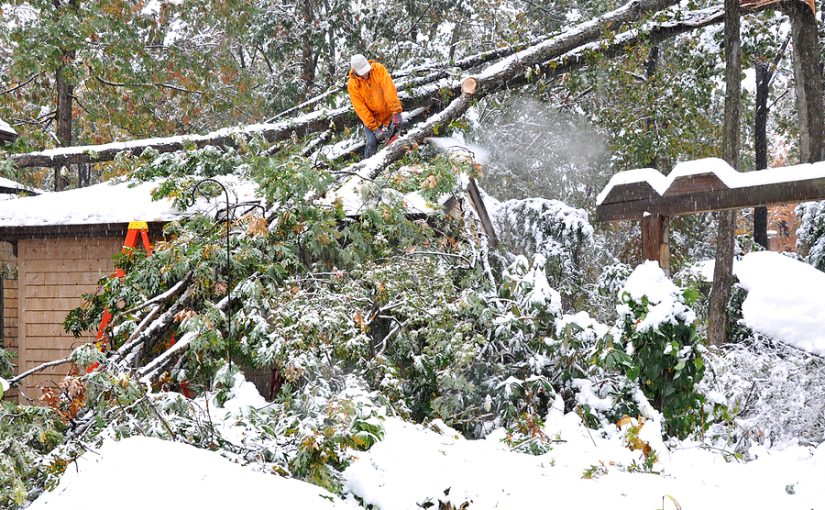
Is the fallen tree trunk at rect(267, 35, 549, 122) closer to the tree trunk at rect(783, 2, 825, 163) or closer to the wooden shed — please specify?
the wooden shed

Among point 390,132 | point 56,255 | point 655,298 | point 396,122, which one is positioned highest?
point 396,122

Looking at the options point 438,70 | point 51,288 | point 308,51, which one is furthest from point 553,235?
point 308,51

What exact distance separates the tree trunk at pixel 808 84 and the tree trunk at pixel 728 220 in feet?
4.97

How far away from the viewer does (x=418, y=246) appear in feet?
24.7

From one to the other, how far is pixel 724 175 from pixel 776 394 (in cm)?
202

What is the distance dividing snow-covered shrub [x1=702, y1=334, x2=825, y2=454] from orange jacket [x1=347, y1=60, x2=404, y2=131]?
5.03 m

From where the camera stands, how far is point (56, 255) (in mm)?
9664

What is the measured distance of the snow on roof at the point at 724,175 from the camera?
5.46 metres

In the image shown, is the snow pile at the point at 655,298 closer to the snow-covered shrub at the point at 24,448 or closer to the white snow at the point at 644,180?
the white snow at the point at 644,180

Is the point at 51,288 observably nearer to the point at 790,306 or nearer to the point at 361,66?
the point at 361,66

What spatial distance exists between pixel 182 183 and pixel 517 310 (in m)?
3.86

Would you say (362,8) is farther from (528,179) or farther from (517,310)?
(517,310)

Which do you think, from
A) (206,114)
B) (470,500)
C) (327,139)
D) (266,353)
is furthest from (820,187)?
(206,114)

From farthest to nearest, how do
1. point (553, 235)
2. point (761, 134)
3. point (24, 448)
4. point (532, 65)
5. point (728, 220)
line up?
point (761, 134), point (553, 235), point (532, 65), point (728, 220), point (24, 448)
